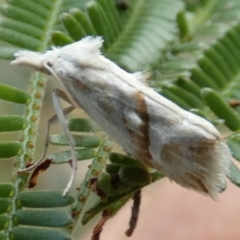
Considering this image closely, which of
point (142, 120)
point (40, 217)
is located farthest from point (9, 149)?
point (142, 120)

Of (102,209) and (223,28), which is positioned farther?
(223,28)

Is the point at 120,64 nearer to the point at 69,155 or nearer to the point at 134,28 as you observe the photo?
the point at 134,28

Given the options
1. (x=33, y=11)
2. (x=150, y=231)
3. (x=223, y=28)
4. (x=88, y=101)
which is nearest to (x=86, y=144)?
(x=88, y=101)

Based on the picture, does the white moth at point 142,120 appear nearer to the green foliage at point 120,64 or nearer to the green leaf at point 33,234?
the green foliage at point 120,64

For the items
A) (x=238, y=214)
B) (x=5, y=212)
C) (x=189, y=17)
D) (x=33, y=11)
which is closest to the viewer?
(x=5, y=212)

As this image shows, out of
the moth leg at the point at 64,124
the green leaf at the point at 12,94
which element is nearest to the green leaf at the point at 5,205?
the moth leg at the point at 64,124

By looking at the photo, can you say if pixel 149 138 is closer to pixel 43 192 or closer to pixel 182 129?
pixel 182 129

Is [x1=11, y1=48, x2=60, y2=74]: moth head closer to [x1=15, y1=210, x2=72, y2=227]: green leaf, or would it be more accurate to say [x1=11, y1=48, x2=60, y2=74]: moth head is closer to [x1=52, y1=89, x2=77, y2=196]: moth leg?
[x1=52, y1=89, x2=77, y2=196]: moth leg

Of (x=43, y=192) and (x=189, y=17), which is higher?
(x=189, y=17)
